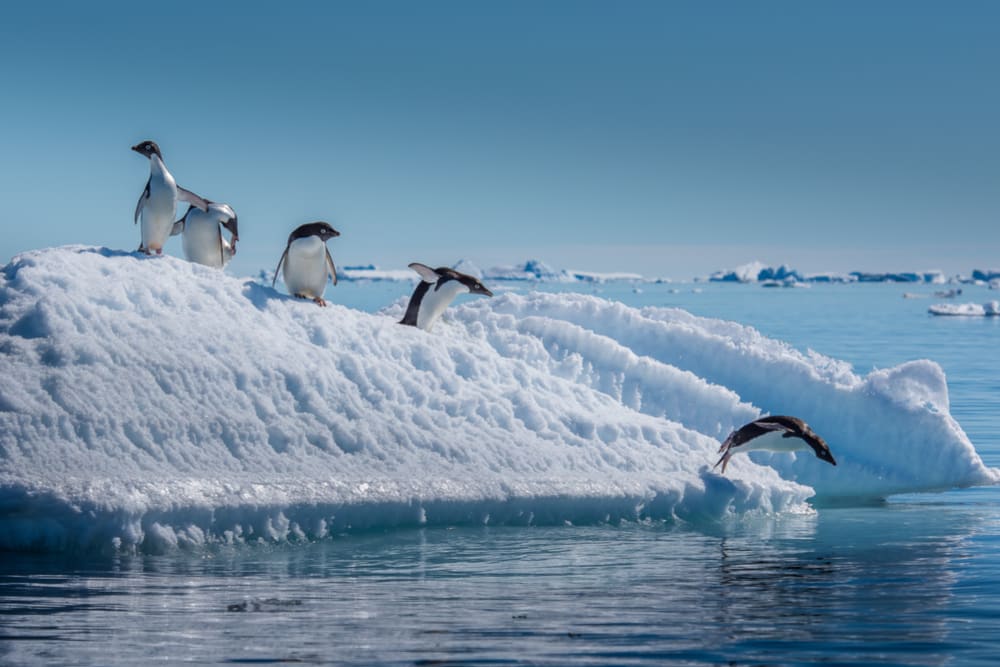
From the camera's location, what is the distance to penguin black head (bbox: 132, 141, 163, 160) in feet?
40.8

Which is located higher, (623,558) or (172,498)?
(172,498)

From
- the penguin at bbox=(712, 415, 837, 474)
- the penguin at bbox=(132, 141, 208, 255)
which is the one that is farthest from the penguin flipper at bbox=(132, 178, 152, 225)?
the penguin at bbox=(712, 415, 837, 474)

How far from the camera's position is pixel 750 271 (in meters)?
181

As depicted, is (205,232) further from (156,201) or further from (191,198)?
(156,201)

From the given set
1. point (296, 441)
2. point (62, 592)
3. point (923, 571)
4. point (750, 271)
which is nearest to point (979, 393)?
point (923, 571)

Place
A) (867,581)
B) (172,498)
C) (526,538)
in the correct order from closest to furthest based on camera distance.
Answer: (867,581) → (172,498) → (526,538)

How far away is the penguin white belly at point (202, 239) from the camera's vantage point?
13.0 meters

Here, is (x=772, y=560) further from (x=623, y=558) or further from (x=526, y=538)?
(x=526, y=538)

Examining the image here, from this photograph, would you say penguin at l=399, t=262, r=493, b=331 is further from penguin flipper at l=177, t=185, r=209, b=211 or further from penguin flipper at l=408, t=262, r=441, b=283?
penguin flipper at l=177, t=185, r=209, b=211

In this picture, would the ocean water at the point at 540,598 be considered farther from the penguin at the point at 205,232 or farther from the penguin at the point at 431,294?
the penguin at the point at 205,232

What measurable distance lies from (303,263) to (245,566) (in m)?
4.59

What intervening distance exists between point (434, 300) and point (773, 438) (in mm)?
4541

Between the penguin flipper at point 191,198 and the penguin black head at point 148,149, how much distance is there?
44 cm

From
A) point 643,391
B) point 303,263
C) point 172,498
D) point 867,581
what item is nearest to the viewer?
point 867,581
